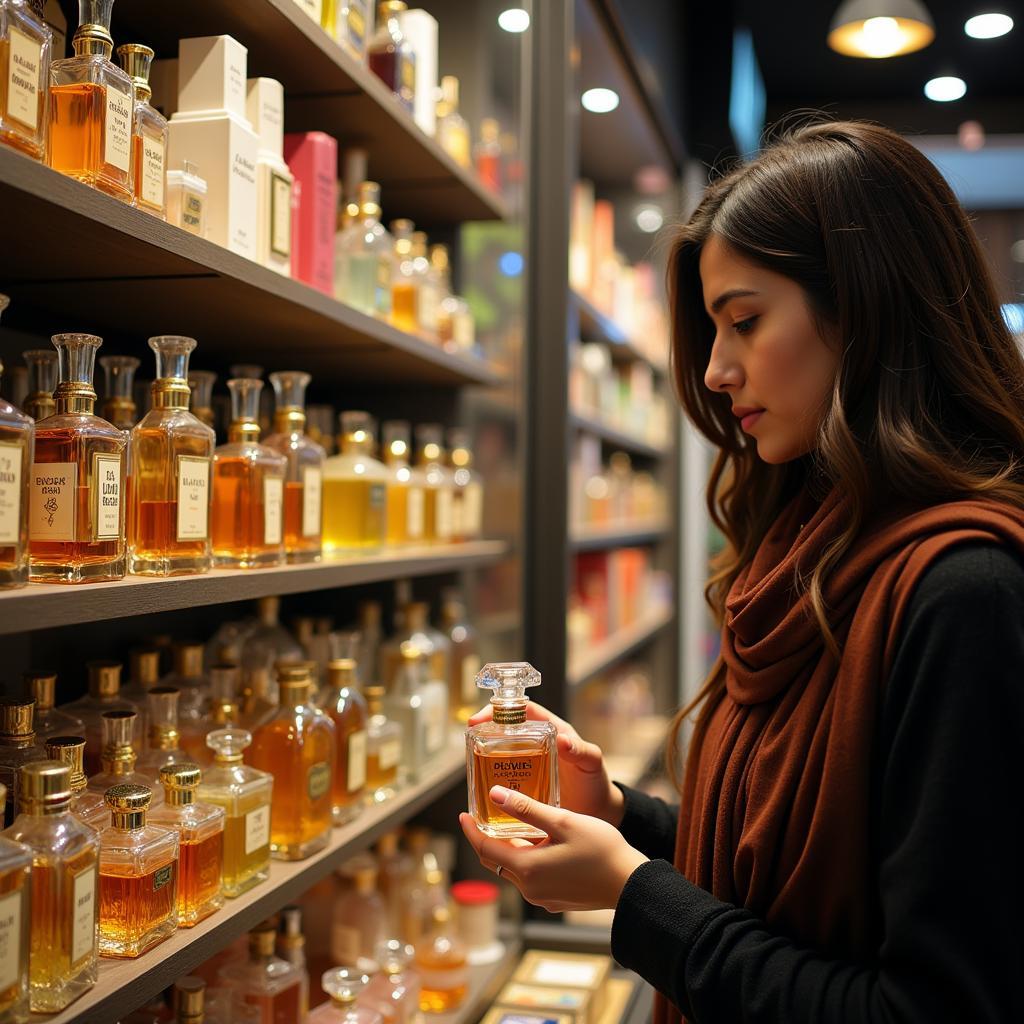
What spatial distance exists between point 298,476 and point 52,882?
74 centimetres

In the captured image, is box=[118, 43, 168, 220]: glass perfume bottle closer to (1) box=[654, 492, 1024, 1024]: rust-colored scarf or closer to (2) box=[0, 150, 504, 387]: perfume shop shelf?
(2) box=[0, 150, 504, 387]: perfume shop shelf

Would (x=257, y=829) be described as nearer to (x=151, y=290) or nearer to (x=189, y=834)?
(x=189, y=834)

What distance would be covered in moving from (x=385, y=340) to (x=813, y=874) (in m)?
1.16

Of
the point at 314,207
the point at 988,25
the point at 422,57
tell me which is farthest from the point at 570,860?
the point at 988,25

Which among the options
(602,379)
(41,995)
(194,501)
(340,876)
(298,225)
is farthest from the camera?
(602,379)

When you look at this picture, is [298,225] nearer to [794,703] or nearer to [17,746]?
[17,746]

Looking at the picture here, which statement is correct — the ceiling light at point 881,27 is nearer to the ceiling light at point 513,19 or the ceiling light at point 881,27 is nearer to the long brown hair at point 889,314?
the ceiling light at point 513,19

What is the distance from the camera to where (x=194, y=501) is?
134 cm

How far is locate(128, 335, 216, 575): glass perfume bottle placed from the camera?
1.28 meters

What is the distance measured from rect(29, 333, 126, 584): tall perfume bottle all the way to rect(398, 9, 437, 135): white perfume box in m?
1.24

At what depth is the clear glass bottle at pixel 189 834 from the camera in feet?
4.30

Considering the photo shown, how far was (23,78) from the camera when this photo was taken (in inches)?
41.6

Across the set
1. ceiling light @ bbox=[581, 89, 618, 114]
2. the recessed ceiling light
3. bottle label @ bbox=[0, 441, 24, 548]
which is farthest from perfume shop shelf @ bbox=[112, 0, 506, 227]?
the recessed ceiling light

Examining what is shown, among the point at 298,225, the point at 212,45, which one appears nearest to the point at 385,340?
the point at 298,225
